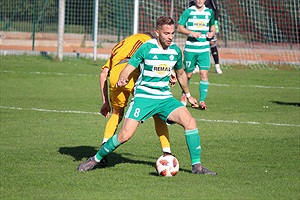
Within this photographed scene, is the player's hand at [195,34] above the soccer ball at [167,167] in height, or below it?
above

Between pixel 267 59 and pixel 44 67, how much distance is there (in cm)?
854

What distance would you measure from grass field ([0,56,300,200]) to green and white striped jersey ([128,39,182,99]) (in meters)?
0.92

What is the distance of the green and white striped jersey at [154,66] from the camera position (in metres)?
7.51

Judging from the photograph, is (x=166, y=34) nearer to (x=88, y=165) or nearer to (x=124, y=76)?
(x=124, y=76)

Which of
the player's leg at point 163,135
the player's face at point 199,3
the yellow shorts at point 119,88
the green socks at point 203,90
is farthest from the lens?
the player's face at point 199,3

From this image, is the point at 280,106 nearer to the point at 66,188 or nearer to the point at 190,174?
the point at 190,174

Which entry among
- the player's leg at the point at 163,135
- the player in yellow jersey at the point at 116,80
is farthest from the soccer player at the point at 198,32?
the player's leg at the point at 163,135

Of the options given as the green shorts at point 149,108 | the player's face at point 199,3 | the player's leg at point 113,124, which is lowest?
the player's leg at point 113,124

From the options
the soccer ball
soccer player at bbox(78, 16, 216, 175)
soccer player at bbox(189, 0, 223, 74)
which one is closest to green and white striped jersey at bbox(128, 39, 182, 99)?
soccer player at bbox(78, 16, 216, 175)

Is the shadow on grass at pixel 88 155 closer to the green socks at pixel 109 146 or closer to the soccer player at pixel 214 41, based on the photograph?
the green socks at pixel 109 146

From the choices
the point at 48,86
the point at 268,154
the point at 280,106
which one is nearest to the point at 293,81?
the point at 280,106

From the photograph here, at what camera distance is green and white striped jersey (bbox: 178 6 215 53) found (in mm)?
13898

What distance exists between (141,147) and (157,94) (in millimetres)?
2001

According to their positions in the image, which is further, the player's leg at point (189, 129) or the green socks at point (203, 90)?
the green socks at point (203, 90)
